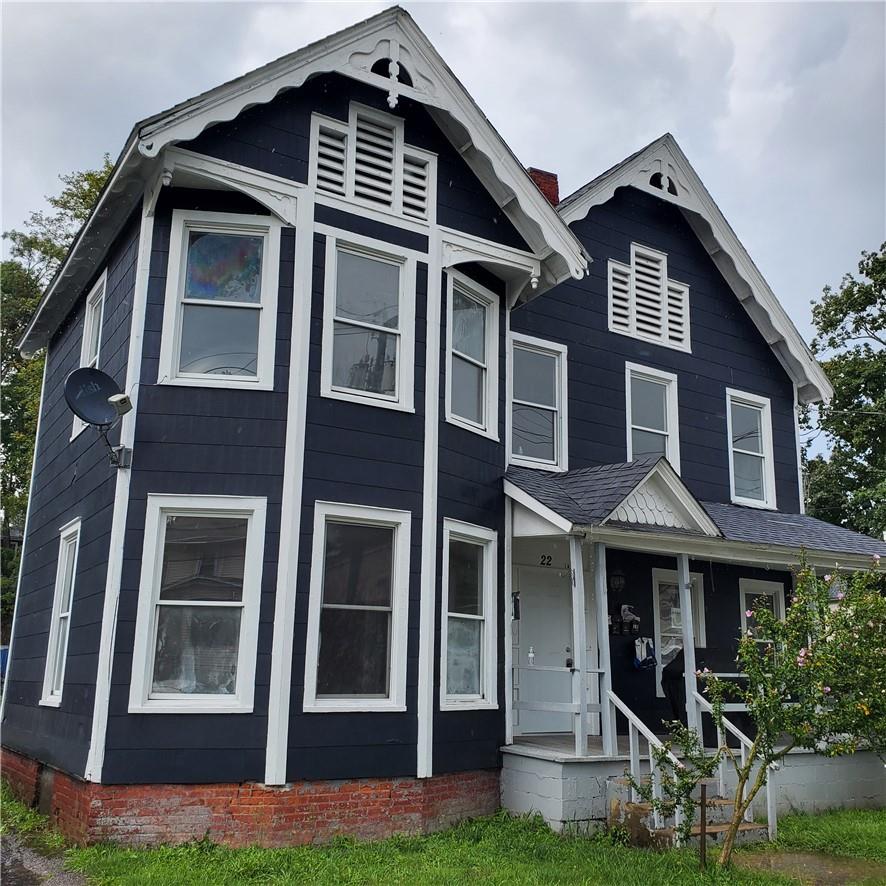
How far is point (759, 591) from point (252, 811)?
29.8 feet

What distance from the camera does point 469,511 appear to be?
1025cm

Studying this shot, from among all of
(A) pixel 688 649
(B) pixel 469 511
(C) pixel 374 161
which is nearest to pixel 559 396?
(B) pixel 469 511

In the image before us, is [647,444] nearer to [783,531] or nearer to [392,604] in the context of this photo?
[783,531]

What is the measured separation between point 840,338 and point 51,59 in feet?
69.3

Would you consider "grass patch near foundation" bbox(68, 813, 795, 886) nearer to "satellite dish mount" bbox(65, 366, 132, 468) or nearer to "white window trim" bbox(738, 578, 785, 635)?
"satellite dish mount" bbox(65, 366, 132, 468)

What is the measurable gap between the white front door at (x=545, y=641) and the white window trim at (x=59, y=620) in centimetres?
A: 514

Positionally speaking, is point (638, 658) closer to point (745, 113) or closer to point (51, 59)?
→ point (745, 113)

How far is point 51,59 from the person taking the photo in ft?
33.6

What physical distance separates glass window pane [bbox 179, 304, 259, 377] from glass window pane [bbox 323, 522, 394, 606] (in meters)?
1.85

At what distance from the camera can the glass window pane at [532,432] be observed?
1218 centimetres

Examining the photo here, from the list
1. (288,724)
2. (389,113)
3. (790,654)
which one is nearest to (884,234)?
(389,113)

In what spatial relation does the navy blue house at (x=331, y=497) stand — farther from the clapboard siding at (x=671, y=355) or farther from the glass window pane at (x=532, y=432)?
the clapboard siding at (x=671, y=355)

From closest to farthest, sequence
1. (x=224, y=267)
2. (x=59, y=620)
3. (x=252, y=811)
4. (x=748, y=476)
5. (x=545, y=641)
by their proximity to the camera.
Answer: (x=252, y=811)
(x=224, y=267)
(x=59, y=620)
(x=545, y=641)
(x=748, y=476)

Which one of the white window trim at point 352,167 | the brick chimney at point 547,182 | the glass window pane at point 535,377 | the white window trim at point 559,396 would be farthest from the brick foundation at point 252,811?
the brick chimney at point 547,182
